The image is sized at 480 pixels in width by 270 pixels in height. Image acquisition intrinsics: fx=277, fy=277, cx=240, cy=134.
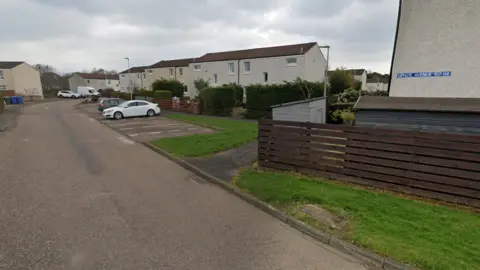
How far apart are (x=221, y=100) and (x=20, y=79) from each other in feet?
171

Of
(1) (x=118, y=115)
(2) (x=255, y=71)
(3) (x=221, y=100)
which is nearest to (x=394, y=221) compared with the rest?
(3) (x=221, y=100)

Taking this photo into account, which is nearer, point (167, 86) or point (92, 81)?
point (167, 86)

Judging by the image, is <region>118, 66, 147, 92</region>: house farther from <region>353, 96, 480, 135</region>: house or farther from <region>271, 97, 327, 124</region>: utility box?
<region>353, 96, 480, 135</region>: house

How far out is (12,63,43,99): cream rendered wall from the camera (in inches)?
2103

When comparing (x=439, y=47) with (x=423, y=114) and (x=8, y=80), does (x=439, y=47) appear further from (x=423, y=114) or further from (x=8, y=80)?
(x=8, y=80)

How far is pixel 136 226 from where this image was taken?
14.4 ft

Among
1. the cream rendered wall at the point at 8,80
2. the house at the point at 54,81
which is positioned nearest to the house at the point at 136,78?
the cream rendered wall at the point at 8,80

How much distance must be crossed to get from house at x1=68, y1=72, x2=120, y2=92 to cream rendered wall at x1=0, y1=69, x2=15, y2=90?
2226cm

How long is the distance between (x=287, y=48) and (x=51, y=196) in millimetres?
31655

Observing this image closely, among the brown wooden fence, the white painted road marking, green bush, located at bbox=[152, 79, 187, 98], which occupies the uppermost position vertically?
green bush, located at bbox=[152, 79, 187, 98]

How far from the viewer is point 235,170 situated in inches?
295

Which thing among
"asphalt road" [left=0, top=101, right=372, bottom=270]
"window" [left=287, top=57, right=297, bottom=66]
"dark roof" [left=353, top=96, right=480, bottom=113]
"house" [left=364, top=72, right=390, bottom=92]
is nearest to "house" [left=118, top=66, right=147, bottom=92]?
"window" [left=287, top=57, right=297, bottom=66]

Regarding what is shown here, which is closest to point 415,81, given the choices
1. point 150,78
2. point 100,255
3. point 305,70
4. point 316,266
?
point 316,266

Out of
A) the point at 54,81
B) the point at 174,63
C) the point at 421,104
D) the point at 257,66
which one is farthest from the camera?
the point at 54,81
